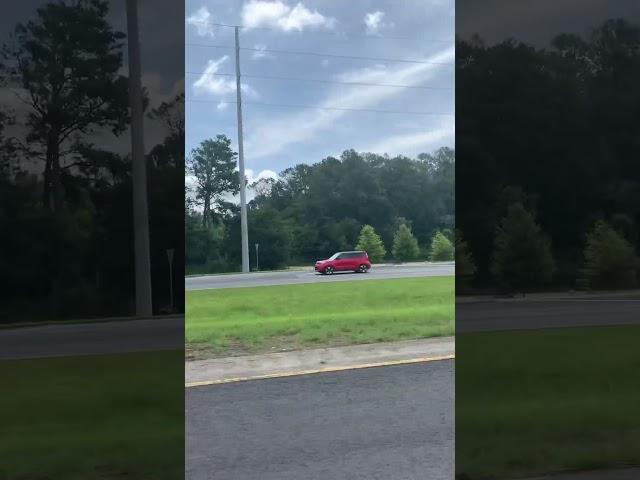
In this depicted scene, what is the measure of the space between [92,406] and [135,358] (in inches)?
12.0

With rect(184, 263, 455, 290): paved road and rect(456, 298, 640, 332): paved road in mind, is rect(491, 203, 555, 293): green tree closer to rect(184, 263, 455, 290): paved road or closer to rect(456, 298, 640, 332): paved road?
rect(456, 298, 640, 332): paved road

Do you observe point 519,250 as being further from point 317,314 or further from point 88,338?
point 317,314

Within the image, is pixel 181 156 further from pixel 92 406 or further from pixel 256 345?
pixel 256 345

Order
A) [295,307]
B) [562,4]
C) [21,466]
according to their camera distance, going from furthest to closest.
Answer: [295,307], [562,4], [21,466]

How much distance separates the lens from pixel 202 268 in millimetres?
16391

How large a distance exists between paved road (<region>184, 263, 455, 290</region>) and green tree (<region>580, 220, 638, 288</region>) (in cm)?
1214

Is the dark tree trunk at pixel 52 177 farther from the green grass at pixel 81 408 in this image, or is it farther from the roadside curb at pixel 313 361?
the roadside curb at pixel 313 361

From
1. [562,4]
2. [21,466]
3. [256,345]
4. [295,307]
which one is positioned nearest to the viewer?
[21,466]

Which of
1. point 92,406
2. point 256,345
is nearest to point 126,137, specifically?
point 92,406

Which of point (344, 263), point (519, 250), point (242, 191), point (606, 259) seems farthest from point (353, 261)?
point (519, 250)

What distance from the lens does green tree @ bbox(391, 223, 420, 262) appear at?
1962 cm

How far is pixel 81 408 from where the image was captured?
3.24m

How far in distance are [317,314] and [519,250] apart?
44.9 ft

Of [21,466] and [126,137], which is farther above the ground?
[126,137]
